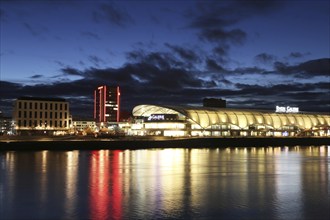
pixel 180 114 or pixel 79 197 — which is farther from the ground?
pixel 180 114

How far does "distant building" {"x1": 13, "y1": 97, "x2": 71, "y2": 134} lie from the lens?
12119 cm

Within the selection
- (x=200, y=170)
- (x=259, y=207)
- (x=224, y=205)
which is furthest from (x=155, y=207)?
(x=200, y=170)

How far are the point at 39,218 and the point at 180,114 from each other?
88964 millimetres

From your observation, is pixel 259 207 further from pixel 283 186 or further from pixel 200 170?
pixel 200 170

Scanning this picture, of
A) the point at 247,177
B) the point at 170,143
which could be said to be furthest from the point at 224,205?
the point at 170,143

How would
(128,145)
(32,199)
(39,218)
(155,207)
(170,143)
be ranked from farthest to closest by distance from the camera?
(170,143)
(128,145)
(32,199)
(155,207)
(39,218)

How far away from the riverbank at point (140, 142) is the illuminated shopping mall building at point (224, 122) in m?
12.6

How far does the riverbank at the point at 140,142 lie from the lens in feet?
223

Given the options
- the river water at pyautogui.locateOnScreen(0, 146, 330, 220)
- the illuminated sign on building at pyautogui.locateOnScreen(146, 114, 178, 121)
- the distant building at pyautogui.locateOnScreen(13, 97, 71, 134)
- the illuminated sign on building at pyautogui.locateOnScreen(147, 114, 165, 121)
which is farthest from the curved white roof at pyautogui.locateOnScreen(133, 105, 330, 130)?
the river water at pyautogui.locateOnScreen(0, 146, 330, 220)

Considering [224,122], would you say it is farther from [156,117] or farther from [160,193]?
[160,193]

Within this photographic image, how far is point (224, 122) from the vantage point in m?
113

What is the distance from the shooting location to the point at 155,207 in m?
20.8

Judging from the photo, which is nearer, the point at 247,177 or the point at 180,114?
the point at 247,177

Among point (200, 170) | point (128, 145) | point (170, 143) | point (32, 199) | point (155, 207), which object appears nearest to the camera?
point (155, 207)
